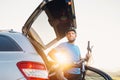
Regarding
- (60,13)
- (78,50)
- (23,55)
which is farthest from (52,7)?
(23,55)

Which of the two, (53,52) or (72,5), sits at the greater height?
(72,5)

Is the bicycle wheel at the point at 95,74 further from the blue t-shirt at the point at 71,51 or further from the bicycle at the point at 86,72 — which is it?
the blue t-shirt at the point at 71,51

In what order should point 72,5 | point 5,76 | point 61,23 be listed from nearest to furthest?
point 5,76
point 72,5
point 61,23

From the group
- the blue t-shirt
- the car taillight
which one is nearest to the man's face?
the blue t-shirt

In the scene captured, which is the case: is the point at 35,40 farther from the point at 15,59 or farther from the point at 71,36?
the point at 15,59

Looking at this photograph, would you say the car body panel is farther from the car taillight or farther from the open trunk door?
the open trunk door

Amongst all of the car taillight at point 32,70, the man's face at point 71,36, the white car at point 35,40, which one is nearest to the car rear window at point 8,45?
the white car at point 35,40

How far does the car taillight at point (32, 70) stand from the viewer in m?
4.75

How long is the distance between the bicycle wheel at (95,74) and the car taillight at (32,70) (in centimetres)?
209

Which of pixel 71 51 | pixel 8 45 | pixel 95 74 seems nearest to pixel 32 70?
pixel 8 45

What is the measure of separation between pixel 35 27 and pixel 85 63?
119 cm

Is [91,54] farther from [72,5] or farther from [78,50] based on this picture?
[72,5]

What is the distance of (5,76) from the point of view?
4.60m

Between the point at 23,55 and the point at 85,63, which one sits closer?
the point at 23,55
